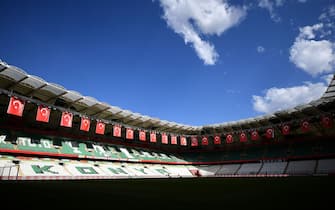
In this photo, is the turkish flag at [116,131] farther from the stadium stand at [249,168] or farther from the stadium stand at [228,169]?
the stadium stand at [249,168]

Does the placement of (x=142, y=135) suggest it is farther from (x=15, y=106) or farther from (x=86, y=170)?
(x=15, y=106)

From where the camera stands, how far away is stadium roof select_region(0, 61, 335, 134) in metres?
22.9

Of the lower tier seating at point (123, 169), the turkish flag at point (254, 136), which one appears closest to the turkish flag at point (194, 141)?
the lower tier seating at point (123, 169)

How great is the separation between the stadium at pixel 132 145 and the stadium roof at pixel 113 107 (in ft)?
0.31

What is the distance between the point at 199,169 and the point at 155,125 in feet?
52.4

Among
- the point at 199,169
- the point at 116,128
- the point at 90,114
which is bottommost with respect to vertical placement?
the point at 199,169

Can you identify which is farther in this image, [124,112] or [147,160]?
[147,160]

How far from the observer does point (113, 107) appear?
3297 centimetres

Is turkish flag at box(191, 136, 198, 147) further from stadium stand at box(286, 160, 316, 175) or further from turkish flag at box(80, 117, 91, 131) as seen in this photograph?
turkish flag at box(80, 117, 91, 131)

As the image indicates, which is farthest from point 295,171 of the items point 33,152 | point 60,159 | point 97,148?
point 33,152

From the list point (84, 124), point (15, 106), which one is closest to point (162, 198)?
point (15, 106)

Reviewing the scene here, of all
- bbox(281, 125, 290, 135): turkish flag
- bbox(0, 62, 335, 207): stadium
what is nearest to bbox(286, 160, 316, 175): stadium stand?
bbox(0, 62, 335, 207): stadium

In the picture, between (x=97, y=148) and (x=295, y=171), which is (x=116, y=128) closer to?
(x=97, y=148)

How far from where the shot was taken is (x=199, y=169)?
48.7 m
